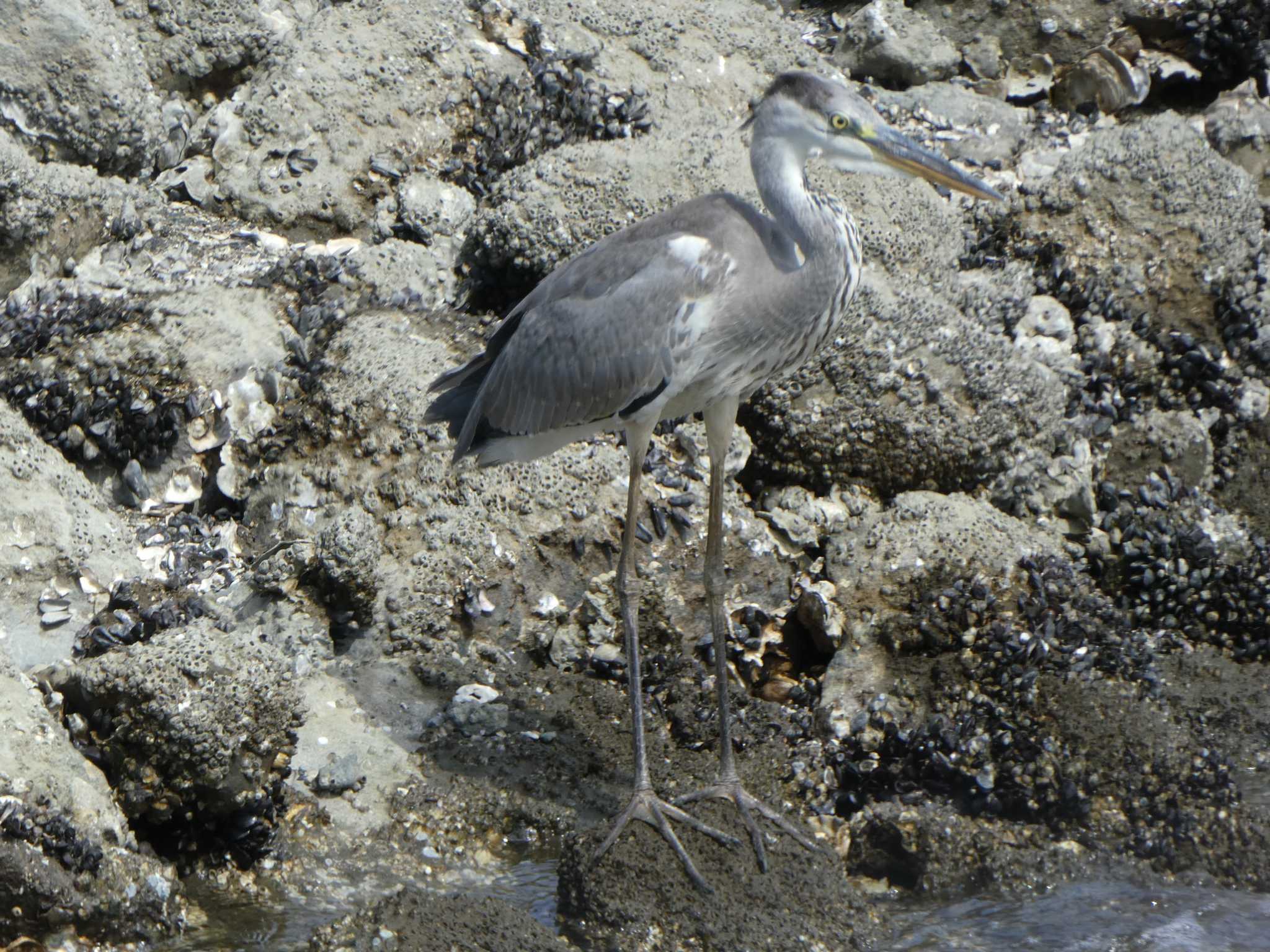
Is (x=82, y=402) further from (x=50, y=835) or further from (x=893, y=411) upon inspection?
(x=893, y=411)

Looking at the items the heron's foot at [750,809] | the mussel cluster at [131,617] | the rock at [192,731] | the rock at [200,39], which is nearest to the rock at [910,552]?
the heron's foot at [750,809]

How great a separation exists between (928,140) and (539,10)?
2.11 metres

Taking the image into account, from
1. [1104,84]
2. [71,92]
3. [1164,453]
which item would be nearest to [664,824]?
[1164,453]

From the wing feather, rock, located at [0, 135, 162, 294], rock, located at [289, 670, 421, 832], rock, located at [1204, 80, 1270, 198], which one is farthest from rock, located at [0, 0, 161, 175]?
rock, located at [1204, 80, 1270, 198]

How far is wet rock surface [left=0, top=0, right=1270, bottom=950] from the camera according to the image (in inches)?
160

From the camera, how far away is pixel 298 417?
5.41 metres

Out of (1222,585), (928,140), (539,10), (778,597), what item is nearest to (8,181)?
(539,10)

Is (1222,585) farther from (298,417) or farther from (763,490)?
(298,417)

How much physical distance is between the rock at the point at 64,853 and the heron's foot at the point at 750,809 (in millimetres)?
1530

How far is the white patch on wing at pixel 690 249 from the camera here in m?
4.27

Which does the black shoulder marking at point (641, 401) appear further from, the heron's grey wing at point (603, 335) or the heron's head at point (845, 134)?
the heron's head at point (845, 134)

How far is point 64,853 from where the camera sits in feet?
12.0

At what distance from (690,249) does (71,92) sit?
3602 mm

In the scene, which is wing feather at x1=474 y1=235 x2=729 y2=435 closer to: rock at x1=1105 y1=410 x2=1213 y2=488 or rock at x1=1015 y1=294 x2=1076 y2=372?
rock at x1=1015 y1=294 x2=1076 y2=372
